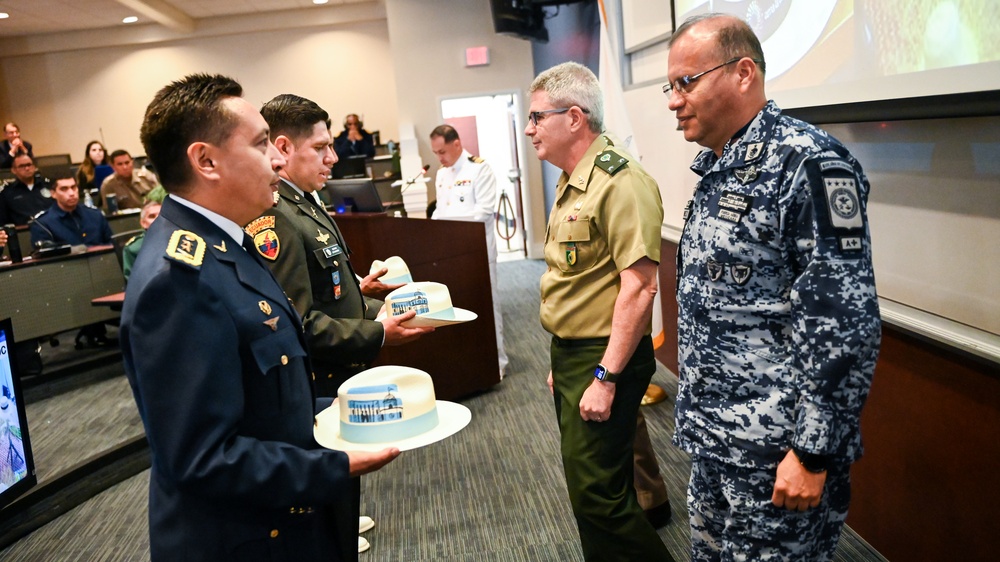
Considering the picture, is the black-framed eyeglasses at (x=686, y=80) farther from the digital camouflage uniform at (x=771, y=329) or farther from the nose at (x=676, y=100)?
the digital camouflage uniform at (x=771, y=329)

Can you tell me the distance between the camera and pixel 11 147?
9.03 m

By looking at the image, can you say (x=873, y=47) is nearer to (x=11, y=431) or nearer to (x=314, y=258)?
(x=314, y=258)

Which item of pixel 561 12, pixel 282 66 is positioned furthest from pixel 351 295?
pixel 282 66

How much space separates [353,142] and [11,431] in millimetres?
7331

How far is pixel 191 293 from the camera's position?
1077mm

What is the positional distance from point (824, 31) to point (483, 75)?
23.2 ft

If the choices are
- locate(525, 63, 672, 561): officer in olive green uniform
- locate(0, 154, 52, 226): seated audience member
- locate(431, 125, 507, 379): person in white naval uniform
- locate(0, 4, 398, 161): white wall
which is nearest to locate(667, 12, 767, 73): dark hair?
locate(525, 63, 672, 561): officer in olive green uniform

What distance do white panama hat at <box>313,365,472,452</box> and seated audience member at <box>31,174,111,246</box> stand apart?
5.47 metres

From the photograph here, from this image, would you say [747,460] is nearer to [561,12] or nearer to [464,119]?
[561,12]

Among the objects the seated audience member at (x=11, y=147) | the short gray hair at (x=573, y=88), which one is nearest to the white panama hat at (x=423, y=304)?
the short gray hair at (x=573, y=88)

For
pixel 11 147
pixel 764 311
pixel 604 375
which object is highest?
pixel 11 147

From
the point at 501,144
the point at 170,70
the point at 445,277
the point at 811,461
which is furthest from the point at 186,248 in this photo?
the point at 170,70

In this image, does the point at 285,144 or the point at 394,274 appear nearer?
the point at 285,144

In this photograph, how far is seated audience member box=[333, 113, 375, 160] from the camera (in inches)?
381
